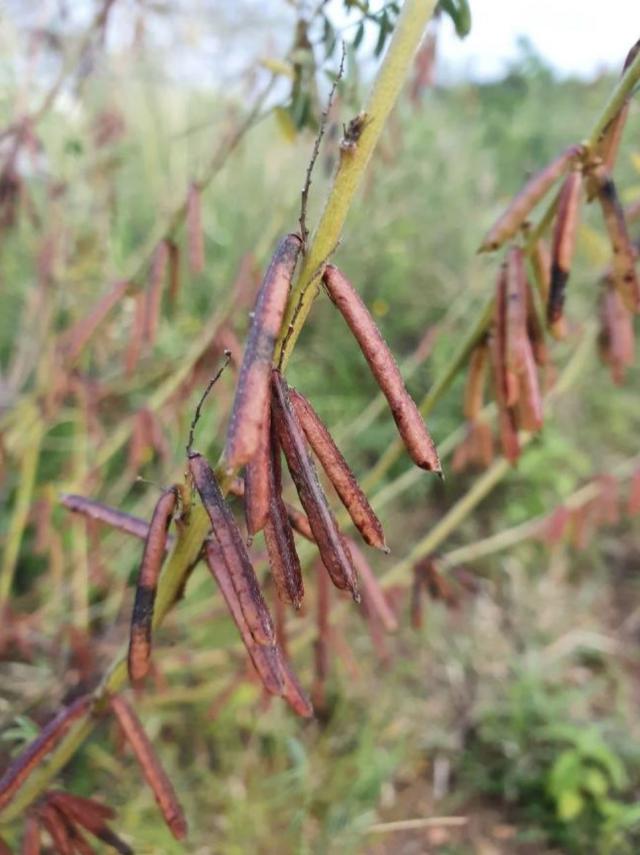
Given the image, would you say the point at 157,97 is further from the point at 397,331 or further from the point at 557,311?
the point at 557,311

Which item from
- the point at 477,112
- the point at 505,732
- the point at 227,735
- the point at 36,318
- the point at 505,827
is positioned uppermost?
the point at 477,112

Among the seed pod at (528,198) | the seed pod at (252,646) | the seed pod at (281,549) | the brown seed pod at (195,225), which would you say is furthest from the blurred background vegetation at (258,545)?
the seed pod at (281,549)

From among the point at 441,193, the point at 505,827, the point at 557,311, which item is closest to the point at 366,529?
the point at 557,311

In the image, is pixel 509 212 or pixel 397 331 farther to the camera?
pixel 397 331

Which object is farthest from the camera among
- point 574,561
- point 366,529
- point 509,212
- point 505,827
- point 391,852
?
point 574,561

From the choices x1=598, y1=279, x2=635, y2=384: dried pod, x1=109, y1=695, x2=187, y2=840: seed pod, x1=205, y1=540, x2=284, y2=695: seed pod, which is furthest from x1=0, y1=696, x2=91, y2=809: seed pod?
x1=598, y1=279, x2=635, y2=384: dried pod

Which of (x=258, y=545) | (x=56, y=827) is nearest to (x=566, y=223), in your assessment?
(x=56, y=827)

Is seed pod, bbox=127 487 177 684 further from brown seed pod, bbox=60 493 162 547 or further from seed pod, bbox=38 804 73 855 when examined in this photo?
seed pod, bbox=38 804 73 855
